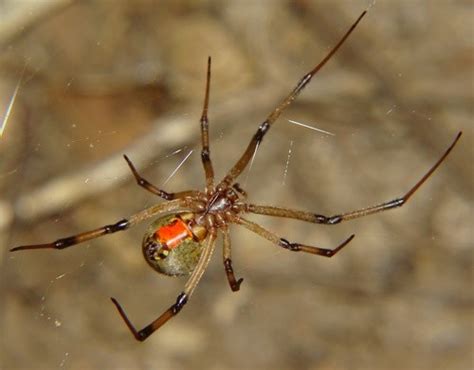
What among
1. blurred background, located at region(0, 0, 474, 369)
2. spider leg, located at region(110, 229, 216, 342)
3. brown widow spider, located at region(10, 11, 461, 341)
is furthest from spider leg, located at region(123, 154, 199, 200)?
blurred background, located at region(0, 0, 474, 369)

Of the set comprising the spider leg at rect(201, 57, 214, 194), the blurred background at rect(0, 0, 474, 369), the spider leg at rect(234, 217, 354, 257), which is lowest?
the blurred background at rect(0, 0, 474, 369)

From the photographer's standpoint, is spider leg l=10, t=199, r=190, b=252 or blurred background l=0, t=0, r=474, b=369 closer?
spider leg l=10, t=199, r=190, b=252

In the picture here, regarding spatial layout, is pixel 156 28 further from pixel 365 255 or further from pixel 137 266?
pixel 365 255

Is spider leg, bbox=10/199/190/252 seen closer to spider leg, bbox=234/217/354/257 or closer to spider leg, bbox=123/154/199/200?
spider leg, bbox=123/154/199/200

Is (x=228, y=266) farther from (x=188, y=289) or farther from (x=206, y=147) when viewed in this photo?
(x=206, y=147)

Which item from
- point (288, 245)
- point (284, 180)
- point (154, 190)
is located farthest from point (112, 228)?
point (284, 180)
